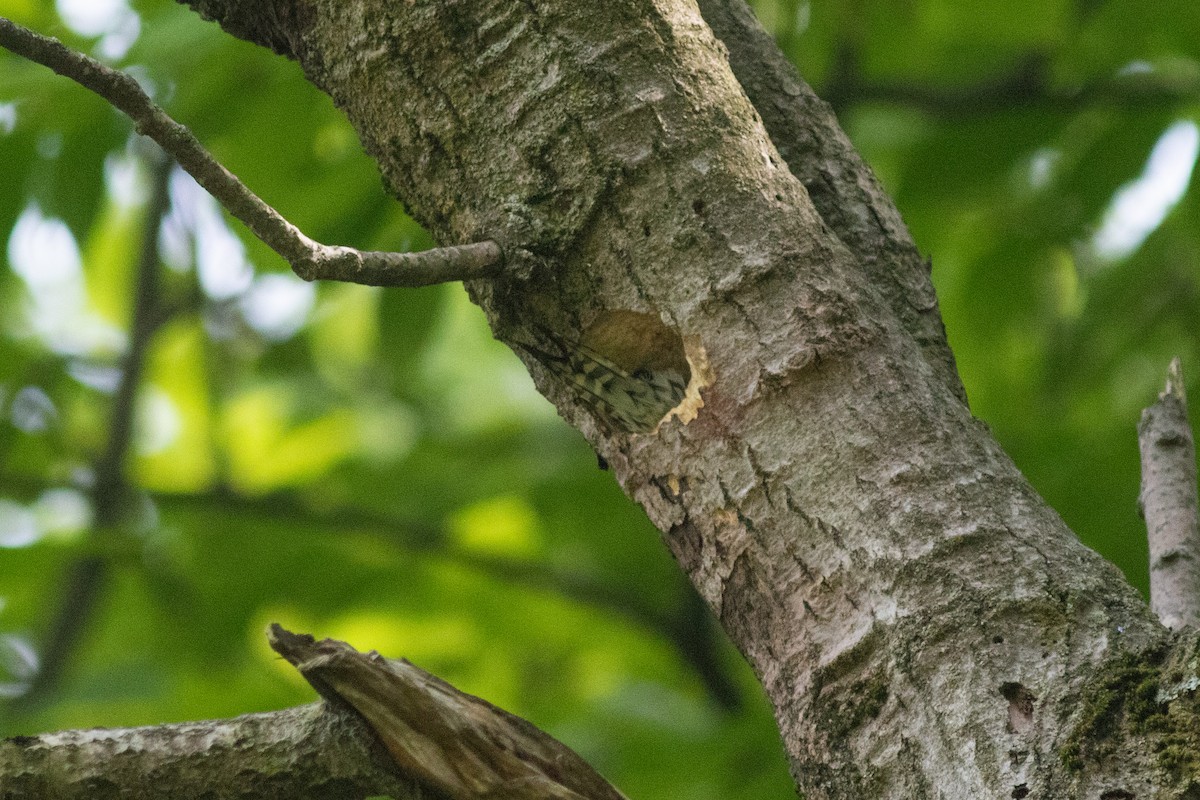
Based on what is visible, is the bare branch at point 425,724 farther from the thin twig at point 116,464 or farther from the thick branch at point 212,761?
the thin twig at point 116,464

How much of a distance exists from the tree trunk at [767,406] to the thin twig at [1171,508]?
0.23 m

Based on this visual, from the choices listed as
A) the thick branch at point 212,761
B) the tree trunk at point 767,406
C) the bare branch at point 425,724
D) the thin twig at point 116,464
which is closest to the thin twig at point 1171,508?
the tree trunk at point 767,406

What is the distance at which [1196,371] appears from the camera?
307 centimetres

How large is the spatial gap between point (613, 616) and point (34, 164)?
2335 mm

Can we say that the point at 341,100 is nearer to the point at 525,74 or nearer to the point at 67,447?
the point at 525,74

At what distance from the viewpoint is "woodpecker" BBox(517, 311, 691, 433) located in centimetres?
130

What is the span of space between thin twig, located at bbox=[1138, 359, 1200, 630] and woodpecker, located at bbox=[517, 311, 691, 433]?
61 cm

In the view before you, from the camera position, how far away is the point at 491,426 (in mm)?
5328

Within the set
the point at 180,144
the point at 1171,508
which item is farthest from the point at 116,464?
the point at 1171,508

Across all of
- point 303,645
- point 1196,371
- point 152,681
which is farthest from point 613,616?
point 303,645

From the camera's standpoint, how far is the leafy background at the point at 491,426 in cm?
286

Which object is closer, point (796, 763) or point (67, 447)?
point (796, 763)

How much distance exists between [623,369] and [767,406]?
19 cm

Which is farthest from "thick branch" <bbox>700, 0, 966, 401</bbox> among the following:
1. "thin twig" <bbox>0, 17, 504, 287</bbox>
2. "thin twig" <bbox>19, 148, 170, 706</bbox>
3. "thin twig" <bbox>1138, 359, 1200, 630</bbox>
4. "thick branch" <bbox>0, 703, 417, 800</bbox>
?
"thin twig" <bbox>19, 148, 170, 706</bbox>
